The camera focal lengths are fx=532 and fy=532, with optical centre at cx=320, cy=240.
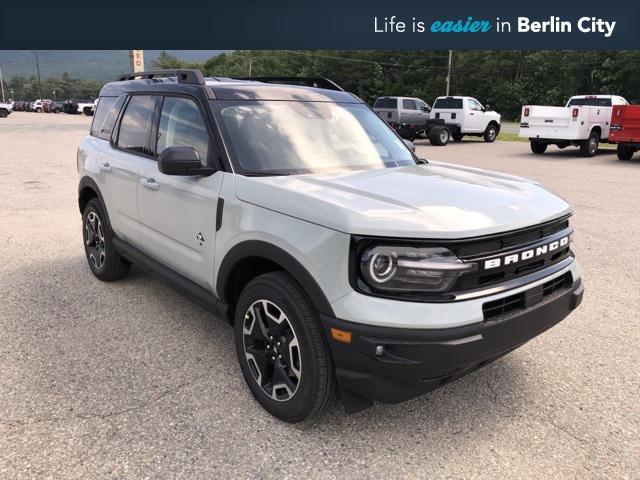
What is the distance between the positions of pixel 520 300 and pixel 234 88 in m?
2.26

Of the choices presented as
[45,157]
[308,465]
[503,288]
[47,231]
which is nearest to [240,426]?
[308,465]

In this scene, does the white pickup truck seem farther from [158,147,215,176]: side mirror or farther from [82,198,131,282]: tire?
[158,147,215,176]: side mirror

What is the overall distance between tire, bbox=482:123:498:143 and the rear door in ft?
74.0

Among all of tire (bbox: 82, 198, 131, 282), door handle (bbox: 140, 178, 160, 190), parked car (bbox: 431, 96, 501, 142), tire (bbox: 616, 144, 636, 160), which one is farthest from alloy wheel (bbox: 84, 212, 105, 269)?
parked car (bbox: 431, 96, 501, 142)

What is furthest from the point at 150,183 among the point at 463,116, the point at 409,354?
the point at 463,116

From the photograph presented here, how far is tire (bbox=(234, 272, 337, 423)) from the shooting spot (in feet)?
8.43

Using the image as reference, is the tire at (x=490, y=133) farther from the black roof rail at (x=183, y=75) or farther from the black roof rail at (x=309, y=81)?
the black roof rail at (x=183, y=75)

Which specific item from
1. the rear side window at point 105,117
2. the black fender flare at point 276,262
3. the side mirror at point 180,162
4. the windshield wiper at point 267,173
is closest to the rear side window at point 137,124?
the rear side window at point 105,117

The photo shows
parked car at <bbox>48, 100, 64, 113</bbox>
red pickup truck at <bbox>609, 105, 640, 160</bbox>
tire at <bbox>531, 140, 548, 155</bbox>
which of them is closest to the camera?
red pickup truck at <bbox>609, 105, 640, 160</bbox>

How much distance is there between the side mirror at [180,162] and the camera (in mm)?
3058

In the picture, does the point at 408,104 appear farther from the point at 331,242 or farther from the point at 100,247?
the point at 331,242

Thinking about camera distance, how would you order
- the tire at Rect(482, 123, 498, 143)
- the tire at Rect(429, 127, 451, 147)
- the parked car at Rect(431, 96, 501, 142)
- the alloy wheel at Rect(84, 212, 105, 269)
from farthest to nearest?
1. the tire at Rect(482, 123, 498, 143)
2. the parked car at Rect(431, 96, 501, 142)
3. the tire at Rect(429, 127, 451, 147)
4. the alloy wheel at Rect(84, 212, 105, 269)

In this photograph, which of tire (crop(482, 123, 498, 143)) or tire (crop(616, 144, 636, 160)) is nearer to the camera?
tire (crop(616, 144, 636, 160))

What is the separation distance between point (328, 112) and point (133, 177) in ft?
5.20
